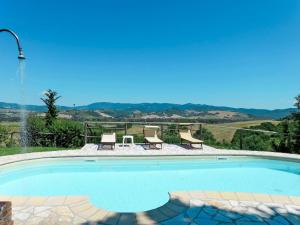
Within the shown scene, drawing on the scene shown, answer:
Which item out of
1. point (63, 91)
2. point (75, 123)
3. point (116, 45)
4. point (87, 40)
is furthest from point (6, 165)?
point (116, 45)

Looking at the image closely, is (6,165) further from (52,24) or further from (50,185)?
(52,24)

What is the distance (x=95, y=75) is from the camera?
37.5m

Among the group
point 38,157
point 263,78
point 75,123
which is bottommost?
point 38,157

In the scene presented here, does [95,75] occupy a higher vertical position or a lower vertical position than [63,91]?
higher

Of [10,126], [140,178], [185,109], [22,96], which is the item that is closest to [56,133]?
[10,126]

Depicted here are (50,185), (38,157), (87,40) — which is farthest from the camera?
(87,40)

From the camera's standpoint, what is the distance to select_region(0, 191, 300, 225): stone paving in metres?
3.84

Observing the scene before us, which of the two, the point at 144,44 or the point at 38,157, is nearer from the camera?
the point at 38,157

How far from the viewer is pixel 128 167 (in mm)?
8430

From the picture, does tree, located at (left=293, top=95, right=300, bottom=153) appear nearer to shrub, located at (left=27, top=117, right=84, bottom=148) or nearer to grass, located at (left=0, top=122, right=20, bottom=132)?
shrub, located at (left=27, top=117, right=84, bottom=148)

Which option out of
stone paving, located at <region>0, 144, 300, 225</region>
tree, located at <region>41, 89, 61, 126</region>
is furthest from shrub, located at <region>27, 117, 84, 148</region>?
tree, located at <region>41, 89, 61, 126</region>

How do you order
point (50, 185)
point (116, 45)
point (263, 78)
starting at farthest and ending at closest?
1. point (263, 78)
2. point (116, 45)
3. point (50, 185)

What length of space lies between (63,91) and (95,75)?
1809cm

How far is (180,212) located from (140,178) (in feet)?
10.9
